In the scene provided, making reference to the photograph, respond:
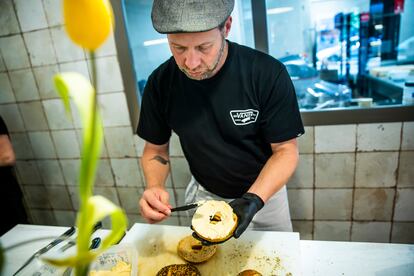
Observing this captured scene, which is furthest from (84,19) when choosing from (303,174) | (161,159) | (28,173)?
(28,173)

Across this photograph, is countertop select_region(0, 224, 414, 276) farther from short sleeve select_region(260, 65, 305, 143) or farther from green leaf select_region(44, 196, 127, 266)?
green leaf select_region(44, 196, 127, 266)

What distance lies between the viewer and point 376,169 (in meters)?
1.76

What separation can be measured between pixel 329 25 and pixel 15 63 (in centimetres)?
227

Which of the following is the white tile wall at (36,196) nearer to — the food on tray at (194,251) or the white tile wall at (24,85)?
the white tile wall at (24,85)

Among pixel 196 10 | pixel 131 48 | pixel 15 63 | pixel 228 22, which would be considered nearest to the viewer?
pixel 196 10

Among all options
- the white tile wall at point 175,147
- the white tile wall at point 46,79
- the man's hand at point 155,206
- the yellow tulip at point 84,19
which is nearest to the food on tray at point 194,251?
the man's hand at point 155,206

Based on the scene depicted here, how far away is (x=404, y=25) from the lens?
1.65 meters

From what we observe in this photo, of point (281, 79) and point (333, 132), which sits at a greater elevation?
point (281, 79)

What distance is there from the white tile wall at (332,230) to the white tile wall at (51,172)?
6.98 feet

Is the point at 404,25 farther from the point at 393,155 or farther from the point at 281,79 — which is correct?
the point at 281,79

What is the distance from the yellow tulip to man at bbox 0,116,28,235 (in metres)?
1.94

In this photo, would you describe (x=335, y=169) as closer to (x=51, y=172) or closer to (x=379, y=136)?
(x=379, y=136)

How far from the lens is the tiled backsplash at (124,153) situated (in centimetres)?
175

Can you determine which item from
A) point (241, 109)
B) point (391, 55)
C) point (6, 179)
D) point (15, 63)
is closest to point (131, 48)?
point (15, 63)
